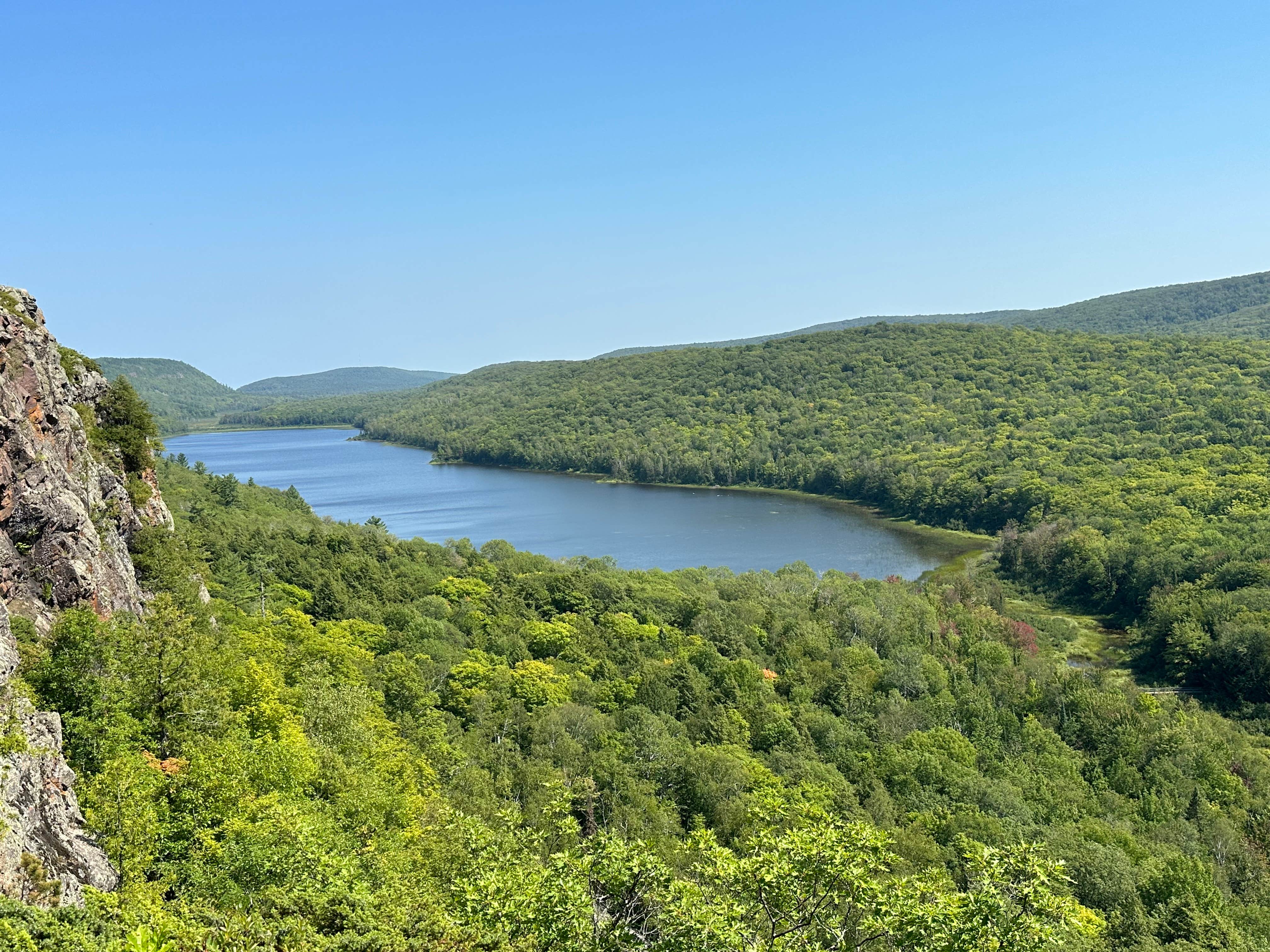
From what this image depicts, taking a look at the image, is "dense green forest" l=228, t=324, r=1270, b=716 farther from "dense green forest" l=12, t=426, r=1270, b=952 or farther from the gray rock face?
the gray rock face

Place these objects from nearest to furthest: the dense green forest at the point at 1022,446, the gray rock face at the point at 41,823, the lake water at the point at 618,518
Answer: the gray rock face at the point at 41,823, the dense green forest at the point at 1022,446, the lake water at the point at 618,518

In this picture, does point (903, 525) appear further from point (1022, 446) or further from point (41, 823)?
point (41, 823)

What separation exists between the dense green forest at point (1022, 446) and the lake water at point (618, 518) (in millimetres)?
9224

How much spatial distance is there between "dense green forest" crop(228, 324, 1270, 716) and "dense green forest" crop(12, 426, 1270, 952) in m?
9.79

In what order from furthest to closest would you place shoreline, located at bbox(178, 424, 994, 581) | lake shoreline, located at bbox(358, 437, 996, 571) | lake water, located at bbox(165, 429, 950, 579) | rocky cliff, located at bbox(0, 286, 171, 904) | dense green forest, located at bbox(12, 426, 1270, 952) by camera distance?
lake shoreline, located at bbox(358, 437, 996, 571) → shoreline, located at bbox(178, 424, 994, 581) → lake water, located at bbox(165, 429, 950, 579) → rocky cliff, located at bbox(0, 286, 171, 904) → dense green forest, located at bbox(12, 426, 1270, 952)

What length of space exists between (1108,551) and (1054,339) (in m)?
92.4

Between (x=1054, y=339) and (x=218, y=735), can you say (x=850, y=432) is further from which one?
(x=218, y=735)

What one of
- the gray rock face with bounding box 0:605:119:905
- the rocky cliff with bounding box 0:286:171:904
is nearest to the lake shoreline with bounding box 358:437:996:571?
the rocky cliff with bounding box 0:286:171:904

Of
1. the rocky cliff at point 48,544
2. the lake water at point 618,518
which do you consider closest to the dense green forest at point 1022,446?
the lake water at point 618,518

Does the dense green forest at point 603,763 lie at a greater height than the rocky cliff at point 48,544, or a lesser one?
lesser

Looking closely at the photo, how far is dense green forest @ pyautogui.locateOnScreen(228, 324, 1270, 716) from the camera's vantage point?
66.6 metres

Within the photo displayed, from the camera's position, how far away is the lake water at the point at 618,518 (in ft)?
274

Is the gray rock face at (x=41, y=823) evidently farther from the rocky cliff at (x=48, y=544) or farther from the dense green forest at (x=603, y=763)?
the dense green forest at (x=603, y=763)

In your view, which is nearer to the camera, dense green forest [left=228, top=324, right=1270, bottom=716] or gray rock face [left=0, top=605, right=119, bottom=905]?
gray rock face [left=0, top=605, right=119, bottom=905]
